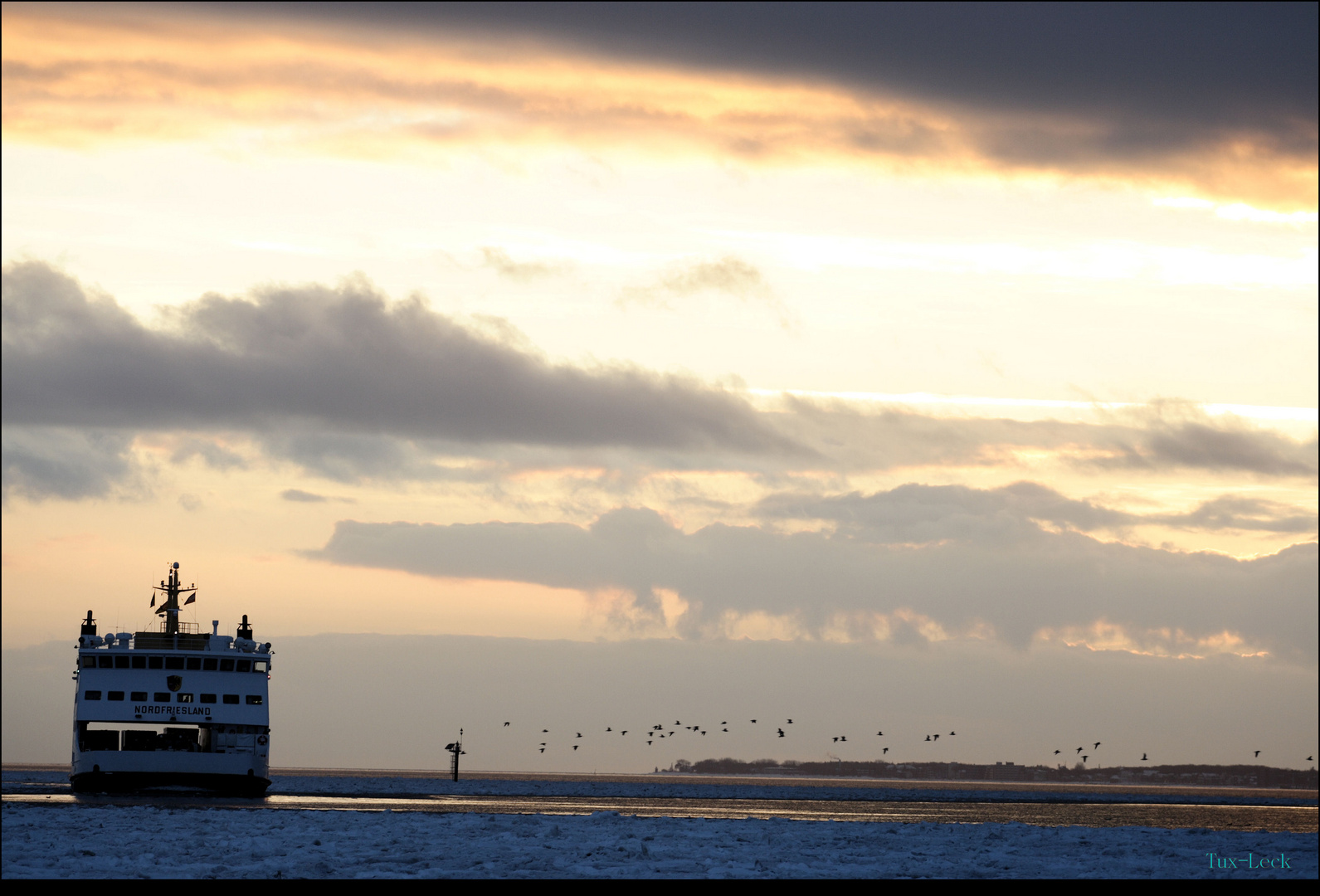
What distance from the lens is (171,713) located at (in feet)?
332

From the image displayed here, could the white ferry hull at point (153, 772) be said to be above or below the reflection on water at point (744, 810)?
above

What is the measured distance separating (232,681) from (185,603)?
2582 cm

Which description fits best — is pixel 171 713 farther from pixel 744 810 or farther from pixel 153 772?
pixel 744 810

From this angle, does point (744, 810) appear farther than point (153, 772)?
Yes

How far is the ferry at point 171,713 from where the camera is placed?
9650cm

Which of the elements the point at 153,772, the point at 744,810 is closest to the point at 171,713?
the point at 153,772

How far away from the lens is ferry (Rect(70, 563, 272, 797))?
96500 millimetres

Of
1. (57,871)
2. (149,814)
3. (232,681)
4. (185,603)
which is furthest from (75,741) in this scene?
(57,871)

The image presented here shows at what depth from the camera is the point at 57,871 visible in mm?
40156

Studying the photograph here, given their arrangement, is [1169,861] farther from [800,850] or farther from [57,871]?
[57,871]

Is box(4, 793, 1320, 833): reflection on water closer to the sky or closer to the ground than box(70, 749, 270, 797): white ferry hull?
closer to the ground

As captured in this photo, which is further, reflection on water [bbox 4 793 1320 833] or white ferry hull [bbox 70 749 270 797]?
white ferry hull [bbox 70 749 270 797]

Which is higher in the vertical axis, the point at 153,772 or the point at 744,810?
the point at 153,772

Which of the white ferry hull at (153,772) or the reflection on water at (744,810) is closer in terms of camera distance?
the reflection on water at (744,810)
